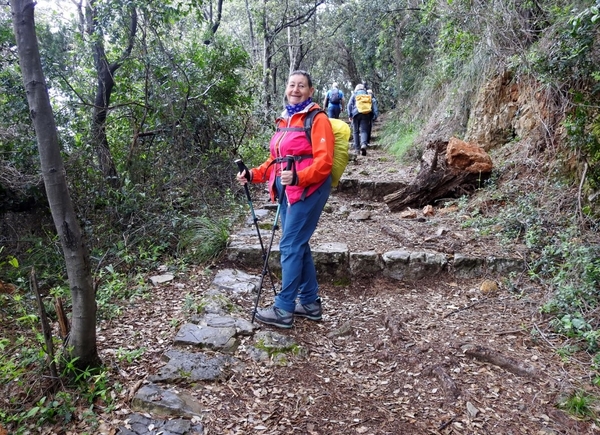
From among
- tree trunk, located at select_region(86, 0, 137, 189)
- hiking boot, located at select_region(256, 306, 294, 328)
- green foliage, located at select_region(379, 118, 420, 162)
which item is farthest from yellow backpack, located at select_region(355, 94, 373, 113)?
hiking boot, located at select_region(256, 306, 294, 328)

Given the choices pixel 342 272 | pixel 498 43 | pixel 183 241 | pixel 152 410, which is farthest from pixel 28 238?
pixel 498 43

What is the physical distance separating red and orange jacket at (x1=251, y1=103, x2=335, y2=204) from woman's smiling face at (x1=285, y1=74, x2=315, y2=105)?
10 cm

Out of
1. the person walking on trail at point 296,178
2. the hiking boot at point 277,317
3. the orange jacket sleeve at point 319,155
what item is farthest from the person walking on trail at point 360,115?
the hiking boot at point 277,317

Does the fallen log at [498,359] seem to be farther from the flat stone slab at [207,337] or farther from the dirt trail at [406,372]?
the flat stone slab at [207,337]

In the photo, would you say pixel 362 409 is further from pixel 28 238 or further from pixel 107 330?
pixel 28 238

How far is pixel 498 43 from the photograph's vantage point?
686cm

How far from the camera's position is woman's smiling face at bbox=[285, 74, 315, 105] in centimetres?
317

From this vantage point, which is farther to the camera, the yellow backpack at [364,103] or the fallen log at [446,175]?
the yellow backpack at [364,103]

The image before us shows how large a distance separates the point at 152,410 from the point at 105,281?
2.10 metres

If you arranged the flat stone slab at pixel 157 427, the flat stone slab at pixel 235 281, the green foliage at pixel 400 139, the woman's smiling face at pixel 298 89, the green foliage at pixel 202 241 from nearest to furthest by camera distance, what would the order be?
the flat stone slab at pixel 157 427 → the woman's smiling face at pixel 298 89 → the flat stone slab at pixel 235 281 → the green foliage at pixel 202 241 → the green foliage at pixel 400 139

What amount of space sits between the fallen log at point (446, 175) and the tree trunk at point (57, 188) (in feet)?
17.3

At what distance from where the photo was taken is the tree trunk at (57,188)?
2.10 metres

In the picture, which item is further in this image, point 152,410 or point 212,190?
point 212,190

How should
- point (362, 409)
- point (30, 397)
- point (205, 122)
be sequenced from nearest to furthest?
1. point (30, 397)
2. point (362, 409)
3. point (205, 122)
